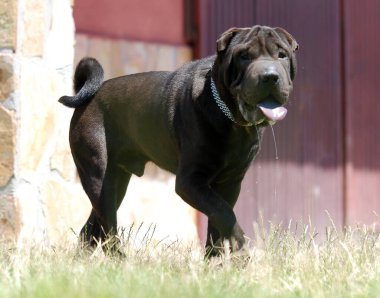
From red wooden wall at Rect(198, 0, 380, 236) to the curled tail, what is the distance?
218 cm

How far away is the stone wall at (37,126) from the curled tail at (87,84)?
27 centimetres

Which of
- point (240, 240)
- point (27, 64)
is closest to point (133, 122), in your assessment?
point (27, 64)

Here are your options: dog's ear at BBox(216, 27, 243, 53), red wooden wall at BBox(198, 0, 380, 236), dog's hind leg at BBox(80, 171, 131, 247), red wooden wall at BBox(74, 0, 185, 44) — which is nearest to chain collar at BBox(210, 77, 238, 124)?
dog's ear at BBox(216, 27, 243, 53)

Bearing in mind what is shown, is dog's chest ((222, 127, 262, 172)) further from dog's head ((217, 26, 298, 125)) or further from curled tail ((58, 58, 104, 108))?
curled tail ((58, 58, 104, 108))

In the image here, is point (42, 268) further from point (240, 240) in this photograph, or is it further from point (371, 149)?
point (371, 149)

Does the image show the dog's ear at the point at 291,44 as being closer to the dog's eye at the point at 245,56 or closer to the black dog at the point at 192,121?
the black dog at the point at 192,121

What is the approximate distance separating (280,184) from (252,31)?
3.53 metres

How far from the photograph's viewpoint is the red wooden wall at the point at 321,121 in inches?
328

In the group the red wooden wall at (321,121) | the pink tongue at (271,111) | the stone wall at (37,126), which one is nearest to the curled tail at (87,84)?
the stone wall at (37,126)

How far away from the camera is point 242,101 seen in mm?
4906

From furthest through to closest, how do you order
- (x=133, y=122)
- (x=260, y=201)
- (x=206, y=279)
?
(x=260, y=201) < (x=133, y=122) < (x=206, y=279)

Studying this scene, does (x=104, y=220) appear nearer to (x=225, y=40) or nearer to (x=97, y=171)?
(x=97, y=171)

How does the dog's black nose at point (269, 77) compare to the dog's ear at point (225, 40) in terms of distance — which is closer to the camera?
the dog's black nose at point (269, 77)

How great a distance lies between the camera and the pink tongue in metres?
4.80
